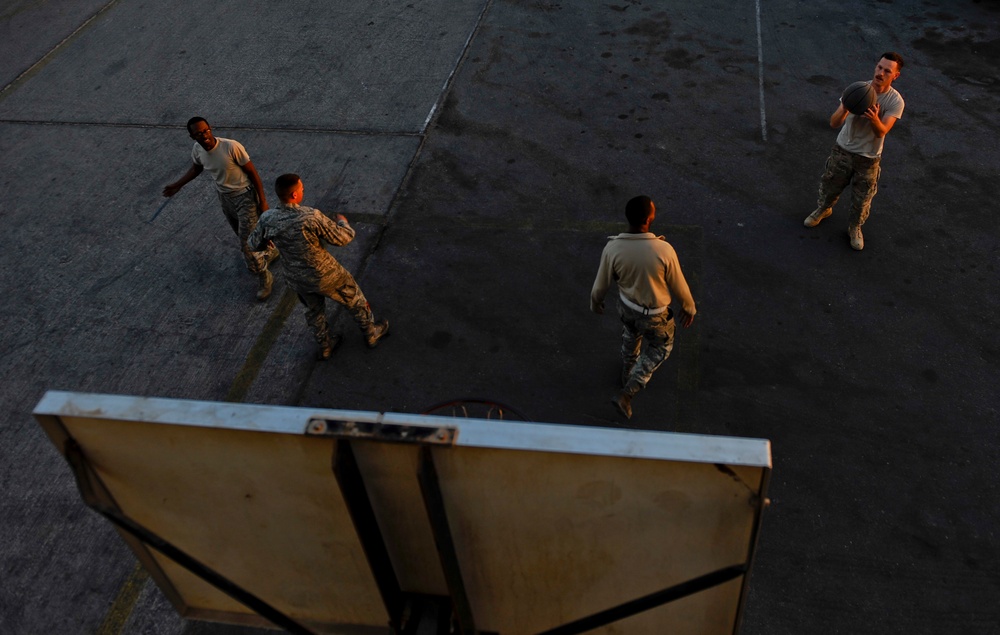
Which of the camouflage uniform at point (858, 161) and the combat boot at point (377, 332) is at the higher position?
the camouflage uniform at point (858, 161)

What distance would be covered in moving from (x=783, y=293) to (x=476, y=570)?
14.4ft

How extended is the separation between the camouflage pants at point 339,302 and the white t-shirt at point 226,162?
1.19 meters

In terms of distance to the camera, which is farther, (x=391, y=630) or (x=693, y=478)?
(x=391, y=630)

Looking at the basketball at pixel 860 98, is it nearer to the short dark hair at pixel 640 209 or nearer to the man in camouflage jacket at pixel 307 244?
the short dark hair at pixel 640 209

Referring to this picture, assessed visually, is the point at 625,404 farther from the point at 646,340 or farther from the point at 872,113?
the point at 872,113

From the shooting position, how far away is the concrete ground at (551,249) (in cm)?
446

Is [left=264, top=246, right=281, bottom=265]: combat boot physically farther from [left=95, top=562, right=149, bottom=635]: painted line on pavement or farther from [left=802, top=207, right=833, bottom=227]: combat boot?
[left=802, top=207, right=833, bottom=227]: combat boot

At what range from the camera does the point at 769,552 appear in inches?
168

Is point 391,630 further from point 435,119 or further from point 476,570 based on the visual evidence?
point 435,119

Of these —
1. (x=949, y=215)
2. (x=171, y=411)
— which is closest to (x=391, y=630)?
(x=171, y=411)

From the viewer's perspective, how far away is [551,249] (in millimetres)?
6438

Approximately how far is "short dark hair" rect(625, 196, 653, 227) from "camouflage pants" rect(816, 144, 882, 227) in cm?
269

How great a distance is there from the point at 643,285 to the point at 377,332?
2.27 metres

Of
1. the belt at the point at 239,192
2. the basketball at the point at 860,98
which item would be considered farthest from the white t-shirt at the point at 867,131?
the belt at the point at 239,192
